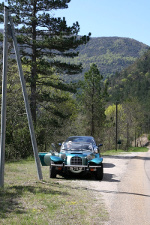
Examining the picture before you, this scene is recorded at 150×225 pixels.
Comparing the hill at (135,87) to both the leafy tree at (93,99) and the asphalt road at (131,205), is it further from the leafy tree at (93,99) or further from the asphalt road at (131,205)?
the asphalt road at (131,205)

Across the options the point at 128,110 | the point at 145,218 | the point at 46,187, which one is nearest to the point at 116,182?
the point at 46,187

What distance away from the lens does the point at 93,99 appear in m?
47.5

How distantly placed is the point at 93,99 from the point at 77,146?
32.5 meters

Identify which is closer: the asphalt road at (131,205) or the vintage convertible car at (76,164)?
the asphalt road at (131,205)

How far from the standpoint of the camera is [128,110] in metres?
89.2

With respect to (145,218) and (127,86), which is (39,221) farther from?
(127,86)

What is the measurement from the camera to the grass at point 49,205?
695cm

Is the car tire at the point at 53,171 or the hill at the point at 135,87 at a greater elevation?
the hill at the point at 135,87

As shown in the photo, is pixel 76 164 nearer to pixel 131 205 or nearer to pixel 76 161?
pixel 76 161

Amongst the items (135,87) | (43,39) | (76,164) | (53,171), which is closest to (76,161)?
(76,164)

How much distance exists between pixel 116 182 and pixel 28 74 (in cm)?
1801

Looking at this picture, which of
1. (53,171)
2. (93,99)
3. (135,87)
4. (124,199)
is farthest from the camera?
(135,87)

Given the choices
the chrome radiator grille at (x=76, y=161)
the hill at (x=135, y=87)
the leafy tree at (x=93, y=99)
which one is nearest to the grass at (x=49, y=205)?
the chrome radiator grille at (x=76, y=161)

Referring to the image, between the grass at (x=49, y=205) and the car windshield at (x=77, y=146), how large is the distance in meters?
3.44
